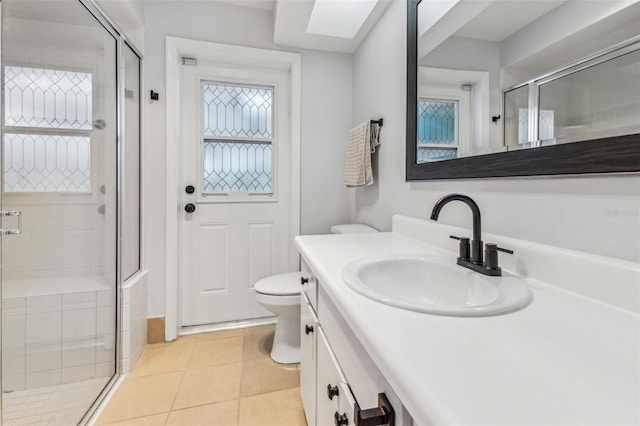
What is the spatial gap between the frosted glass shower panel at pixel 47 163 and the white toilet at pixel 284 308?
1.10 metres

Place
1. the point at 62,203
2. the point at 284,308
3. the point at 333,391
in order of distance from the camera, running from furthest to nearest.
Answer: the point at 284,308, the point at 62,203, the point at 333,391

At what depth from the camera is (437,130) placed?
1205mm

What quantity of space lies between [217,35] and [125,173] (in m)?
1.09

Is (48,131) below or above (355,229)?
above

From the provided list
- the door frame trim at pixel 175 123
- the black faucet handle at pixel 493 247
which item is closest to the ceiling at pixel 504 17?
the black faucet handle at pixel 493 247

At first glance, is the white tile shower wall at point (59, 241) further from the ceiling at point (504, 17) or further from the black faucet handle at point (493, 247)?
the ceiling at point (504, 17)

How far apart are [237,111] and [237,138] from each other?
0.65 ft

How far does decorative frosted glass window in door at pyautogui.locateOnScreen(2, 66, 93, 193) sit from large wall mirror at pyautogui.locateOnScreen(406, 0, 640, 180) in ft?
5.60

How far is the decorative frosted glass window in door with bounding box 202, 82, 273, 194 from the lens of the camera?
210 cm

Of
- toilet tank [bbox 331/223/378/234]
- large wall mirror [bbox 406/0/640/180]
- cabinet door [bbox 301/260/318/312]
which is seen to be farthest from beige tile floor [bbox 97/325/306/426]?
large wall mirror [bbox 406/0/640/180]

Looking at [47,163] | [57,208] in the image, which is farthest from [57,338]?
[47,163]

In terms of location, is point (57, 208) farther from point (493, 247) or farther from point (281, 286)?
point (493, 247)

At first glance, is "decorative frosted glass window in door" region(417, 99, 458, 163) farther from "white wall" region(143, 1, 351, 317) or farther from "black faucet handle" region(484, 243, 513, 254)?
"white wall" region(143, 1, 351, 317)

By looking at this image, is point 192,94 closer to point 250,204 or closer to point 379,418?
point 250,204
